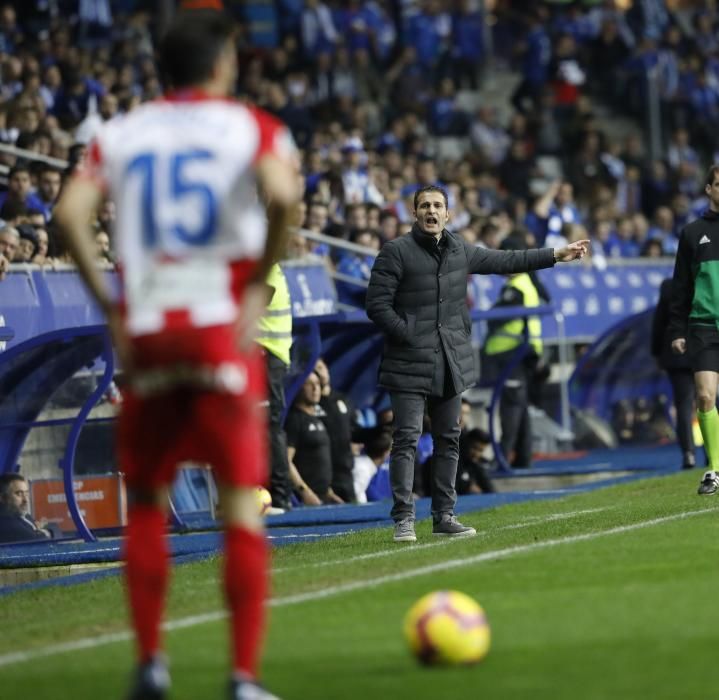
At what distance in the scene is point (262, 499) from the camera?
45.3 feet

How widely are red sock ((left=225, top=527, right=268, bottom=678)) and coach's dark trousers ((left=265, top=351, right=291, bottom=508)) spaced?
8554mm

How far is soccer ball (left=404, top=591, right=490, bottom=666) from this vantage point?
6680 mm

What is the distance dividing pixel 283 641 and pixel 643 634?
56.3 inches

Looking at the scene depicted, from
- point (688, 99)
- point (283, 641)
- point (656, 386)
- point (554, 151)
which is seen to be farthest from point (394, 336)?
point (688, 99)

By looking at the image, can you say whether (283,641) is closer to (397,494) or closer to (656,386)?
(397,494)

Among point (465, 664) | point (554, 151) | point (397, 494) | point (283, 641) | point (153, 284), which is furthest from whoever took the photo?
point (554, 151)

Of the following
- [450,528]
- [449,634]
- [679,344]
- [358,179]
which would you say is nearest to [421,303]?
[450,528]

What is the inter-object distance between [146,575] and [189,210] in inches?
47.2

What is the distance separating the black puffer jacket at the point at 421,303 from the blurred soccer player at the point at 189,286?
5.42 metres

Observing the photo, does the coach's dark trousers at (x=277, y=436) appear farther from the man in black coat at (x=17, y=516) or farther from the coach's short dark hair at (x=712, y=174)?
Result: the coach's short dark hair at (x=712, y=174)

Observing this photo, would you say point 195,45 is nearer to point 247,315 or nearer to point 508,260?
point 247,315

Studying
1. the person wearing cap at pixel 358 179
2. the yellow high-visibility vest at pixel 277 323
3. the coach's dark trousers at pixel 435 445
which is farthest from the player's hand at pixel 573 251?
the person wearing cap at pixel 358 179

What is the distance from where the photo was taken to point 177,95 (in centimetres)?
625

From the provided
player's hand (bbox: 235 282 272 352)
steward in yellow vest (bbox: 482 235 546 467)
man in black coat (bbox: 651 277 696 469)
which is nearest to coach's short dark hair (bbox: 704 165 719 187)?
man in black coat (bbox: 651 277 696 469)
